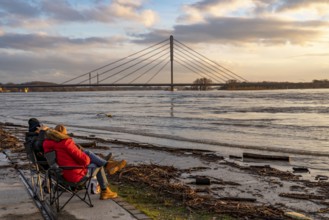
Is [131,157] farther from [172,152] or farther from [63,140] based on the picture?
[63,140]

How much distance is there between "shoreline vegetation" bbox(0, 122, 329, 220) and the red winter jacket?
0.80 m

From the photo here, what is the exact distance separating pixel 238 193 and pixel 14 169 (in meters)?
3.57

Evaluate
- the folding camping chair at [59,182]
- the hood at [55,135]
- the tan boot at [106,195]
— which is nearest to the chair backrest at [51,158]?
the folding camping chair at [59,182]

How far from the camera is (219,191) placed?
591 cm

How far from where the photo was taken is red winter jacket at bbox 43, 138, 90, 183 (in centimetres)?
416

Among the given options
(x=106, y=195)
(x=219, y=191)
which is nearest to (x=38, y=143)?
(x=106, y=195)

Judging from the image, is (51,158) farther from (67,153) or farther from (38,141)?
(38,141)

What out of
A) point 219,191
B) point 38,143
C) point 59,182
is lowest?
point 219,191

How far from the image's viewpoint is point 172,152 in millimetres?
10297

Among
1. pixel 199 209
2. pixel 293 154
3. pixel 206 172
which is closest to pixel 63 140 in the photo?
pixel 199 209

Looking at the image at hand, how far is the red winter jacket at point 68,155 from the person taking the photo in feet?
13.6

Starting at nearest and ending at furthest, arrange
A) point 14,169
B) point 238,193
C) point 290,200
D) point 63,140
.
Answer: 1. point 63,140
2. point 290,200
3. point 238,193
4. point 14,169

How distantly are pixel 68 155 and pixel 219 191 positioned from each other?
8.53ft

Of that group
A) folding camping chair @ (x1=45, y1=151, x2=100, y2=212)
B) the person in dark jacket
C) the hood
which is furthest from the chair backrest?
the person in dark jacket
